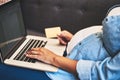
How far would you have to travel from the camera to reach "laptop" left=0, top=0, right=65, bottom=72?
1.15m

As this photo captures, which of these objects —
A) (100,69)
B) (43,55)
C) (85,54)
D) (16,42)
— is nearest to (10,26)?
(16,42)

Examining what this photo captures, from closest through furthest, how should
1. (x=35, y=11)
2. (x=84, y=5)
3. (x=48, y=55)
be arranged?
(x=48, y=55) → (x=84, y=5) → (x=35, y=11)

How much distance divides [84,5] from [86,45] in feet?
1.96

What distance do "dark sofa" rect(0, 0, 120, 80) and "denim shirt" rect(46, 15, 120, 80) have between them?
1.63ft

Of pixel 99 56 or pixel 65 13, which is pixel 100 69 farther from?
pixel 65 13

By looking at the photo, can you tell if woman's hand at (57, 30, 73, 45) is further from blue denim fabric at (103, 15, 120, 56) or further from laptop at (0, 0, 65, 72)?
blue denim fabric at (103, 15, 120, 56)

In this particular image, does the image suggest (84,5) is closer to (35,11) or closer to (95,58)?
(35,11)

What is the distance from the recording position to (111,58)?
1010 millimetres

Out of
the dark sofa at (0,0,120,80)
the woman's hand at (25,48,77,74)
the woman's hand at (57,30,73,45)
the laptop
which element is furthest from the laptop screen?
the dark sofa at (0,0,120,80)

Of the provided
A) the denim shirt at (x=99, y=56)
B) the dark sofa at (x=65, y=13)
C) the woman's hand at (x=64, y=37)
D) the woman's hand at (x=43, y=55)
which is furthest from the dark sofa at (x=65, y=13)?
the woman's hand at (x=43, y=55)

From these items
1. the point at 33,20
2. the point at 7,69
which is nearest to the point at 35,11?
the point at 33,20

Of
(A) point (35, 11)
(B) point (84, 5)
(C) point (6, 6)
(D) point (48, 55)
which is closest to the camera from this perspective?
(D) point (48, 55)

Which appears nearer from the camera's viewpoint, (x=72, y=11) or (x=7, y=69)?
(x=7, y=69)

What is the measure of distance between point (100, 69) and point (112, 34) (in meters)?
0.17
